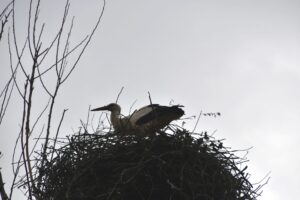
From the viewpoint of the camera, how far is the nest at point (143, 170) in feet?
8.09

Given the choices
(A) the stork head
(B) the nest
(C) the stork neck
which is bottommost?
(B) the nest

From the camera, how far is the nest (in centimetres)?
246

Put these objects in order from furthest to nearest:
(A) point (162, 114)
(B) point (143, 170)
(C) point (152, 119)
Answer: (C) point (152, 119)
(A) point (162, 114)
(B) point (143, 170)

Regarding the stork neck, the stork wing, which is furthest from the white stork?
the stork neck

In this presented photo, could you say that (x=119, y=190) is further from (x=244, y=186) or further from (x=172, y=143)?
(x=244, y=186)

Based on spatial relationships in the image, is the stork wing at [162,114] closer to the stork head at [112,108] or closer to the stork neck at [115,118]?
the stork neck at [115,118]

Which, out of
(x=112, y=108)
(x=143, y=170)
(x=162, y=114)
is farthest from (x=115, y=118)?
(x=143, y=170)

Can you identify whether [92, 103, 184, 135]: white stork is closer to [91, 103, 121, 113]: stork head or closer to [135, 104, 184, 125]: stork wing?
[135, 104, 184, 125]: stork wing

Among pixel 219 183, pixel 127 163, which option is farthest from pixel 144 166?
pixel 219 183

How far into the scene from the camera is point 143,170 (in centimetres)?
256

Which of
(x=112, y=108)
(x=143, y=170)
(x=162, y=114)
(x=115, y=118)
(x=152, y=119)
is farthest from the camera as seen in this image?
(x=112, y=108)

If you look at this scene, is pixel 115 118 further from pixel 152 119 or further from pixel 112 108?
pixel 152 119

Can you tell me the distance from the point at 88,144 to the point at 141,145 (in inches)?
15.6

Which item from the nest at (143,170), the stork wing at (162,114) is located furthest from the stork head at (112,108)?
the nest at (143,170)
